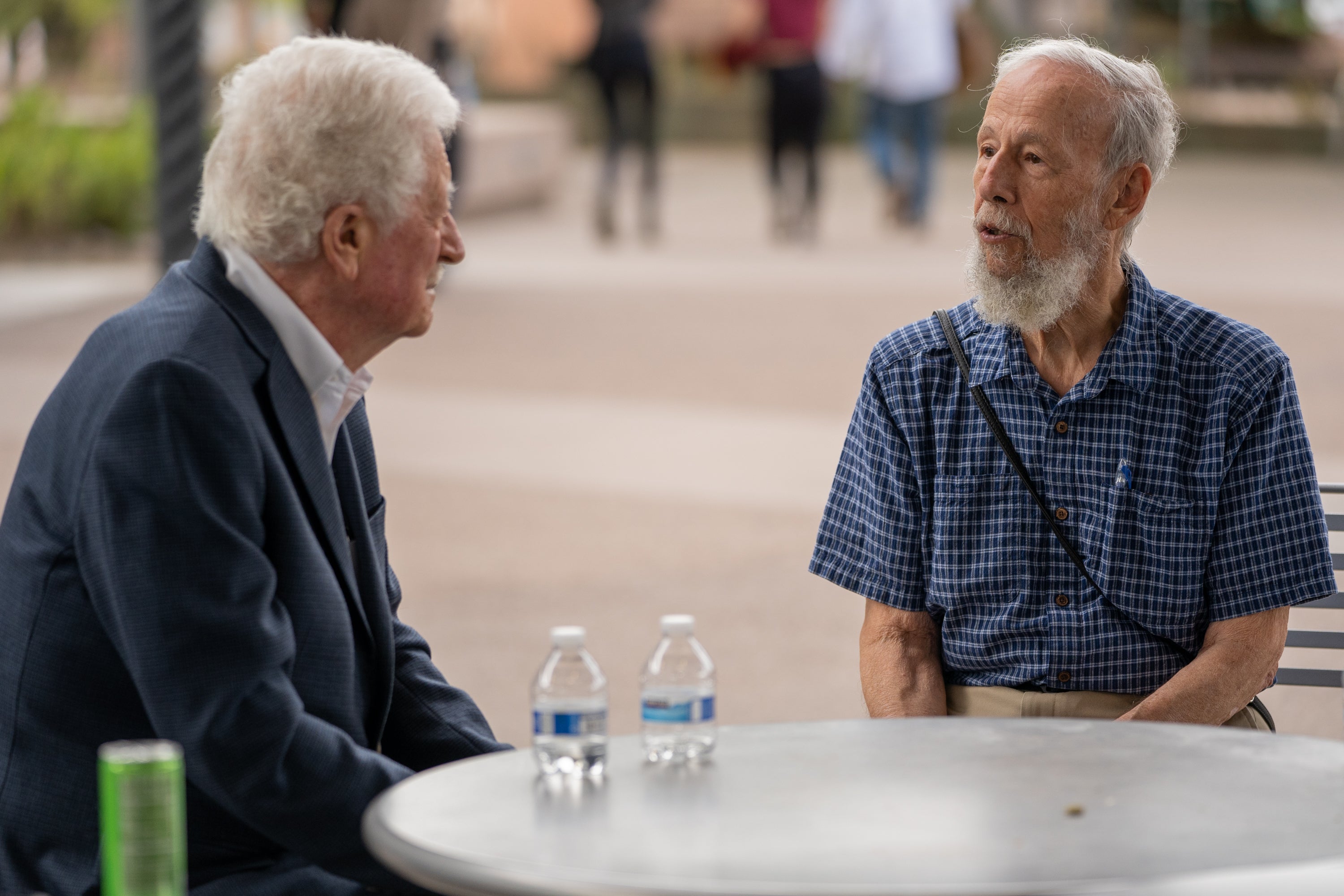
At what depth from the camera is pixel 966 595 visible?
313cm

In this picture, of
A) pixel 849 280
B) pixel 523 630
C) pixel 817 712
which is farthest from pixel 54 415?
pixel 849 280

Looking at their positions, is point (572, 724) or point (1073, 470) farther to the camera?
point (1073, 470)

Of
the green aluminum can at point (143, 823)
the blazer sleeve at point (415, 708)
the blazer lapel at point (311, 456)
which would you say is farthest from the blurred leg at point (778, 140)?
the green aluminum can at point (143, 823)

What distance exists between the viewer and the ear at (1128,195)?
3.25 m

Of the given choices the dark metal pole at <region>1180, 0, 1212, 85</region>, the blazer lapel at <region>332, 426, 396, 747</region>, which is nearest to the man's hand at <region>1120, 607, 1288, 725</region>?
the blazer lapel at <region>332, 426, 396, 747</region>

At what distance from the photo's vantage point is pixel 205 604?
7.60 feet

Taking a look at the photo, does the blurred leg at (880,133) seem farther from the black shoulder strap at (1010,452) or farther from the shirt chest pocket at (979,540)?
the shirt chest pocket at (979,540)

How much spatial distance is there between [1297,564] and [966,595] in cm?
52

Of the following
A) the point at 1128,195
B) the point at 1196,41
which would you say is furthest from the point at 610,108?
the point at 1128,195

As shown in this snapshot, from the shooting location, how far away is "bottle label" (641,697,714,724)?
2393 millimetres

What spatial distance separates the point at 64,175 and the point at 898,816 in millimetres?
14757

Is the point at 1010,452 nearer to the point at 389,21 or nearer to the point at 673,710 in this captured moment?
the point at 673,710

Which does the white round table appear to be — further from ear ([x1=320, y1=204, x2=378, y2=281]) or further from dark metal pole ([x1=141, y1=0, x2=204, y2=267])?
dark metal pole ([x1=141, y1=0, x2=204, y2=267])

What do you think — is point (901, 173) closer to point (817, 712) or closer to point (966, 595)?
point (817, 712)
